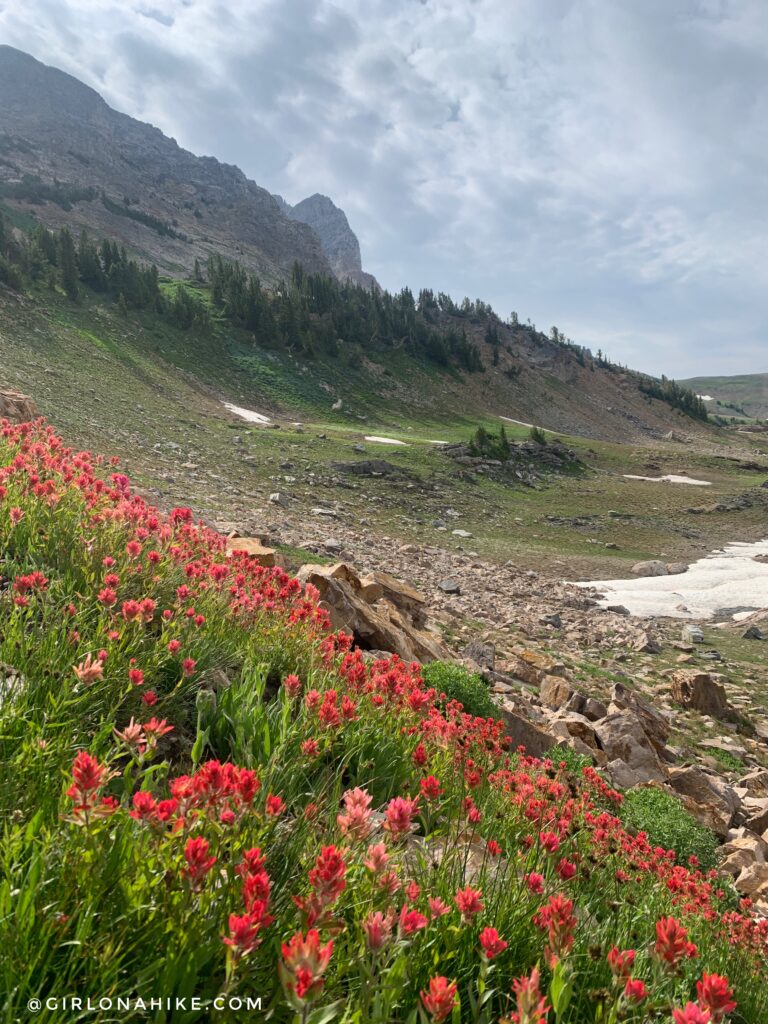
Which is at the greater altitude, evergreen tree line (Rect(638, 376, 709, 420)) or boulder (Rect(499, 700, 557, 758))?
evergreen tree line (Rect(638, 376, 709, 420))

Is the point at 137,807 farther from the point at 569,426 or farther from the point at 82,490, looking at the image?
the point at 569,426

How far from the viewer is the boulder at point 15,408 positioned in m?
13.5

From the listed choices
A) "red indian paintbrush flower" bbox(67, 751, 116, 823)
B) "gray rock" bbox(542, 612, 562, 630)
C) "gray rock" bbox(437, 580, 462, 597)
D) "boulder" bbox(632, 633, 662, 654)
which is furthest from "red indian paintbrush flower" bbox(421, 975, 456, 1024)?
"gray rock" bbox(437, 580, 462, 597)

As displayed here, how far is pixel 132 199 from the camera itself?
476 ft

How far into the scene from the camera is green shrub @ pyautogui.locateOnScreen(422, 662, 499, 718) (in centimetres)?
689

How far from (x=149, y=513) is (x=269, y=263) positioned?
175 metres

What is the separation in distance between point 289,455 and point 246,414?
58.7 feet

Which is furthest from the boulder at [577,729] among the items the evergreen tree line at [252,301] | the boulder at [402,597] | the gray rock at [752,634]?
the evergreen tree line at [252,301]

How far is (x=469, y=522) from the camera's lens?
103ft

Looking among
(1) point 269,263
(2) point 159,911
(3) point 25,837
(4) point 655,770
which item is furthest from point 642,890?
(1) point 269,263

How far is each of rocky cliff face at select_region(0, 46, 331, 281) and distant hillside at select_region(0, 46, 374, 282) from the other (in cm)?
31

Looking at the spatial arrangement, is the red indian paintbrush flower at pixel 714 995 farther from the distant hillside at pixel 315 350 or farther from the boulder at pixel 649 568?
the distant hillside at pixel 315 350

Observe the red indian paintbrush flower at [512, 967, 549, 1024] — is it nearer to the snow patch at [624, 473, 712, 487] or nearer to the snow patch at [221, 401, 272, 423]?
the snow patch at [221, 401, 272, 423]

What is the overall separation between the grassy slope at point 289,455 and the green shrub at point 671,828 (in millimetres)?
14066
